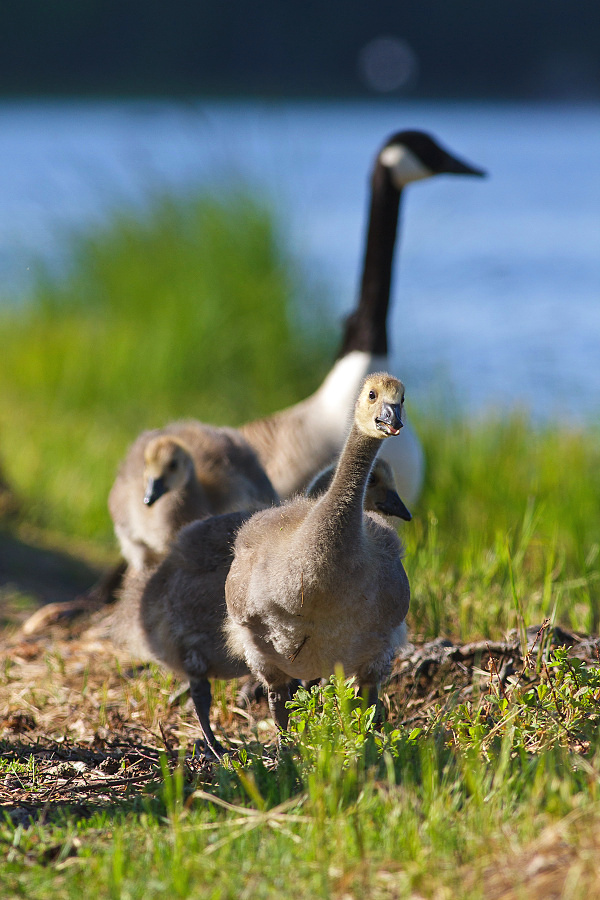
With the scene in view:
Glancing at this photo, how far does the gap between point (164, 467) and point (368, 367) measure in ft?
6.73

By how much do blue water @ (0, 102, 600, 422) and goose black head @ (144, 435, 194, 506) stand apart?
19.0 feet

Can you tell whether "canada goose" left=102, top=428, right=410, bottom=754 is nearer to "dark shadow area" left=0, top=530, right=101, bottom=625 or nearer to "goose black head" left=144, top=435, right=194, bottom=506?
"goose black head" left=144, top=435, right=194, bottom=506

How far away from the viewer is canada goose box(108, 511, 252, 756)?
12.5 ft

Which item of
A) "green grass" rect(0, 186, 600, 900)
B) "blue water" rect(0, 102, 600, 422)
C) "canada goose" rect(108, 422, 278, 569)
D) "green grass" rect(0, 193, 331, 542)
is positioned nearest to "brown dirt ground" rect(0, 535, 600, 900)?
"green grass" rect(0, 186, 600, 900)

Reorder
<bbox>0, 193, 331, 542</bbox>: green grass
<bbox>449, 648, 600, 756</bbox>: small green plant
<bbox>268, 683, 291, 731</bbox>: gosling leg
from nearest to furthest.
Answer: <bbox>449, 648, 600, 756</bbox>: small green plant < <bbox>268, 683, 291, 731</bbox>: gosling leg < <bbox>0, 193, 331, 542</bbox>: green grass

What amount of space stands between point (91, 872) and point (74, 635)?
2776 millimetres

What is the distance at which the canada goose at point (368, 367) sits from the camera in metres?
5.73

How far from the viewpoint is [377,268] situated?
6.81 metres

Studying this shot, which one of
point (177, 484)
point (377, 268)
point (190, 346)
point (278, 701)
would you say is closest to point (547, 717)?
point (278, 701)

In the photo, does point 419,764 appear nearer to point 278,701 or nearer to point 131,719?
point 278,701

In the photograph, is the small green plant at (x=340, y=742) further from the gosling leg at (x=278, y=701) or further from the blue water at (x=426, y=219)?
the blue water at (x=426, y=219)

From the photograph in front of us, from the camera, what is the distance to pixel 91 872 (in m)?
2.48

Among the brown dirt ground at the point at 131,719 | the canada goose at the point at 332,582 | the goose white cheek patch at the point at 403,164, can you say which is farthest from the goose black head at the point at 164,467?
the goose white cheek patch at the point at 403,164

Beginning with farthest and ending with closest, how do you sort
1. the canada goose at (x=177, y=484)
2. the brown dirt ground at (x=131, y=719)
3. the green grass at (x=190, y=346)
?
the green grass at (x=190, y=346) → the canada goose at (x=177, y=484) → the brown dirt ground at (x=131, y=719)
